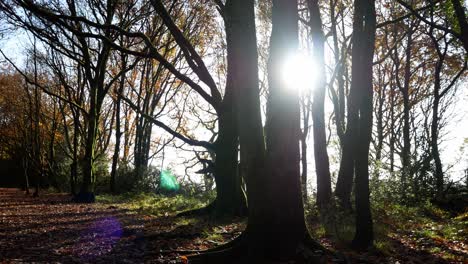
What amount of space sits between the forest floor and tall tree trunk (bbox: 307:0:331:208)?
1736 mm

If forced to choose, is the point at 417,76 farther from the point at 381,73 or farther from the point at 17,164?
the point at 17,164

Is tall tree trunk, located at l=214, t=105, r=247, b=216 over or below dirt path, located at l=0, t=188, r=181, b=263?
over

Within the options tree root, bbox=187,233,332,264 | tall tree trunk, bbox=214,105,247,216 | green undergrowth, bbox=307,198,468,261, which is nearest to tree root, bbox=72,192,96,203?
tall tree trunk, bbox=214,105,247,216

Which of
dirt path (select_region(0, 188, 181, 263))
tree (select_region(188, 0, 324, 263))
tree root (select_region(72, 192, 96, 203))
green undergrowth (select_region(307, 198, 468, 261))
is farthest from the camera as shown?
tree root (select_region(72, 192, 96, 203))

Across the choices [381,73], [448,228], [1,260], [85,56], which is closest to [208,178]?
[85,56]

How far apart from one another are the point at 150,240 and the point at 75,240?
156 cm

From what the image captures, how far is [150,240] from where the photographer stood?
739 cm

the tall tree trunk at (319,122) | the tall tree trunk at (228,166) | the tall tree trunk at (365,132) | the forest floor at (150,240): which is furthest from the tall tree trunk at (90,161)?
the tall tree trunk at (365,132)

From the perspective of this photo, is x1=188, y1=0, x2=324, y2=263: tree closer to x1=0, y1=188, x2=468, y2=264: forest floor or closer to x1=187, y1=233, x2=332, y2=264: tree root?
x1=187, y1=233, x2=332, y2=264: tree root

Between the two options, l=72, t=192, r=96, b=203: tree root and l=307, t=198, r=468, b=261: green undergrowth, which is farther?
l=72, t=192, r=96, b=203: tree root

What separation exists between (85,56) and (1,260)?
1299cm

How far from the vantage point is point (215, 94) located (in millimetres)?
11523

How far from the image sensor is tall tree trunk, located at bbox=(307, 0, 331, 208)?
11.2 metres

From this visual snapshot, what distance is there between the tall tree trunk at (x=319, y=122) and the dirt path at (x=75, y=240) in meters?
4.62
